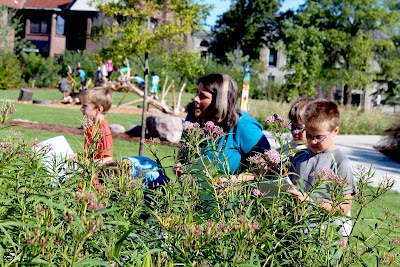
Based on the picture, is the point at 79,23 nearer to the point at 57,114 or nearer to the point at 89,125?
the point at 57,114

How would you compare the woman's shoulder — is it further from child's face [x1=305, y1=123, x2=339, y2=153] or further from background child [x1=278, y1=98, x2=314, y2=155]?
child's face [x1=305, y1=123, x2=339, y2=153]

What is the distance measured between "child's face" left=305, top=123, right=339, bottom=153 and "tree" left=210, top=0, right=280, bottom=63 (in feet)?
230

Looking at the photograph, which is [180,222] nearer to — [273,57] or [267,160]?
[267,160]

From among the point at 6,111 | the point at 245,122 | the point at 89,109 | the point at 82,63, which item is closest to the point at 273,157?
the point at 6,111

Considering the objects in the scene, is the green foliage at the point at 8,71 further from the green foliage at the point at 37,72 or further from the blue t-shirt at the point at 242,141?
the blue t-shirt at the point at 242,141

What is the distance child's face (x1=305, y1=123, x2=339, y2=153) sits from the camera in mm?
4035

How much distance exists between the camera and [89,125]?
265cm

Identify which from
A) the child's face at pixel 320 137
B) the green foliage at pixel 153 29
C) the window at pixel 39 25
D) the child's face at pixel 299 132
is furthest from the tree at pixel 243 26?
the child's face at pixel 320 137

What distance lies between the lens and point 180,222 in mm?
2123

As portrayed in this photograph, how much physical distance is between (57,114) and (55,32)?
4216 cm

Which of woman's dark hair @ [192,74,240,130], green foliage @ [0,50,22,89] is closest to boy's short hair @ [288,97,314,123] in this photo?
woman's dark hair @ [192,74,240,130]

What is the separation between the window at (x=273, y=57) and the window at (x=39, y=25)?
26.8 metres

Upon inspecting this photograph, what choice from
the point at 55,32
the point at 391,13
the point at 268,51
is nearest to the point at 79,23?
the point at 55,32

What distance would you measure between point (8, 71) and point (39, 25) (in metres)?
23.6
